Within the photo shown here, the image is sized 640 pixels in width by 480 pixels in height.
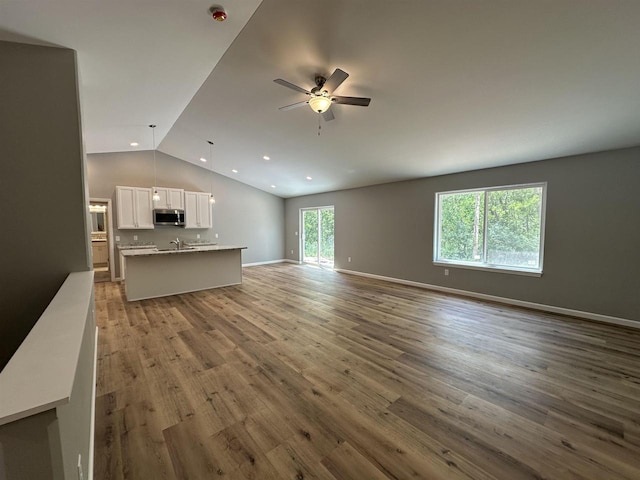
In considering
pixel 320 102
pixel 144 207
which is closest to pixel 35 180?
pixel 320 102

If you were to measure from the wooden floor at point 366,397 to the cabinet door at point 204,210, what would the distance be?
3.84 meters

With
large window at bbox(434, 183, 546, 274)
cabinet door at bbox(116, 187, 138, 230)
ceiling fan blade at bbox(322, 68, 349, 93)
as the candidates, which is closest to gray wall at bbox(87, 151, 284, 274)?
cabinet door at bbox(116, 187, 138, 230)

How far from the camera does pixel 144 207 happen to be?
21.4ft

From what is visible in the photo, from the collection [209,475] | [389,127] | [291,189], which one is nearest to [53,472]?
[209,475]

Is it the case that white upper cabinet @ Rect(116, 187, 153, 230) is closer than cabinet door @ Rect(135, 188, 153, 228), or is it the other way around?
white upper cabinet @ Rect(116, 187, 153, 230)

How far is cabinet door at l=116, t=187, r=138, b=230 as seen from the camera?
621cm

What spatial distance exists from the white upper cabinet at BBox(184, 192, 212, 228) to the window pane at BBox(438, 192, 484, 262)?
5.97 meters

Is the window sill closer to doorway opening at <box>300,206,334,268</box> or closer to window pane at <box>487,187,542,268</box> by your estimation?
window pane at <box>487,187,542,268</box>

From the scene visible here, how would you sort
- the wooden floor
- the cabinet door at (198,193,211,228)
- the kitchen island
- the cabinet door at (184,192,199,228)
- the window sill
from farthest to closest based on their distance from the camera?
the cabinet door at (198,193,211,228), the cabinet door at (184,192,199,228), the kitchen island, the window sill, the wooden floor

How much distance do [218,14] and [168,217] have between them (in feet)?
18.4

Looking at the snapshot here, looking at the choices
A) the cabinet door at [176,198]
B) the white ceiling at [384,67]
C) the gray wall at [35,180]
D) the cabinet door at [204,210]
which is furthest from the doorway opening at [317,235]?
the gray wall at [35,180]

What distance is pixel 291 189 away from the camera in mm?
8422

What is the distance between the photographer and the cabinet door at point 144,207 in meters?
6.45

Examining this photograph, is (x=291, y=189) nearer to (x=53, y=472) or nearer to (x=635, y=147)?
(x=635, y=147)
